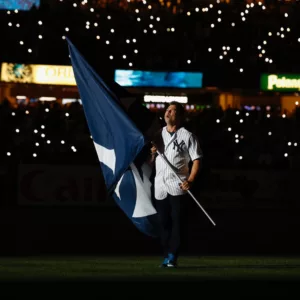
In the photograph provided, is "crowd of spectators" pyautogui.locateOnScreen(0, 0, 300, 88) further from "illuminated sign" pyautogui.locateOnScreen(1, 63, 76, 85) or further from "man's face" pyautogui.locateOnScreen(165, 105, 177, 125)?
"man's face" pyautogui.locateOnScreen(165, 105, 177, 125)

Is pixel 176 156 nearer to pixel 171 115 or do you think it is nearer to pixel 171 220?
pixel 171 115

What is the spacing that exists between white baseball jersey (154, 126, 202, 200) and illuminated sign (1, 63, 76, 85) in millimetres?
16099

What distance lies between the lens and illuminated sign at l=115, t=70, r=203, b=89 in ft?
96.0

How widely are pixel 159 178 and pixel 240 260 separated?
249 cm

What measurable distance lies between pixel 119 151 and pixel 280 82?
1776cm

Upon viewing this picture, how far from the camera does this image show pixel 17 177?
26.0 m

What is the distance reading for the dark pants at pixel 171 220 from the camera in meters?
12.6

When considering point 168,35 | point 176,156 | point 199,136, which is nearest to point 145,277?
point 176,156

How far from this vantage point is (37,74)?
28.8 metres

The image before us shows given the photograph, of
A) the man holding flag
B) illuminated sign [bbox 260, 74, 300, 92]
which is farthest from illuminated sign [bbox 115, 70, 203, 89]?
the man holding flag

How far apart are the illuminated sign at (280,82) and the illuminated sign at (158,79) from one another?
82.6 inches

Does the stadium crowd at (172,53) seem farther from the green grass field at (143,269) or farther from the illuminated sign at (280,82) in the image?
the green grass field at (143,269)

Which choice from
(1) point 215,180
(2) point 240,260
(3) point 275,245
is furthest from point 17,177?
(2) point 240,260

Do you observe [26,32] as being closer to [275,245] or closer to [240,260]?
[275,245]
